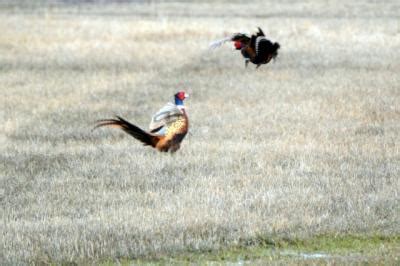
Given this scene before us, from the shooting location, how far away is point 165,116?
35.6 feet

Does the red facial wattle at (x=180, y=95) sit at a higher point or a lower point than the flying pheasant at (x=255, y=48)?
lower

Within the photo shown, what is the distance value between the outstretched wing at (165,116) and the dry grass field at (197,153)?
520 mm

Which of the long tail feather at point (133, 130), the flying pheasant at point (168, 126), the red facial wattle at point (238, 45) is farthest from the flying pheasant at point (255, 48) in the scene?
the flying pheasant at point (168, 126)

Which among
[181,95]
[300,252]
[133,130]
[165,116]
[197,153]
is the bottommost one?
[300,252]

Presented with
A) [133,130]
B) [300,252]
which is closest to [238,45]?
[300,252]

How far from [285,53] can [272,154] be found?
1442 centimetres

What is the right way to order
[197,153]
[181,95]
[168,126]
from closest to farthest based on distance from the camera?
1. [181,95]
2. [168,126]
3. [197,153]

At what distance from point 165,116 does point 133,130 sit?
63cm

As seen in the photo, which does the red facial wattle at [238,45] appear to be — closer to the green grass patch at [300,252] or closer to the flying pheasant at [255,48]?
the flying pheasant at [255,48]

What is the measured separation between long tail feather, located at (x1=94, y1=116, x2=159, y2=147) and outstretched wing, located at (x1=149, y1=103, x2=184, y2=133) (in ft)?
0.40

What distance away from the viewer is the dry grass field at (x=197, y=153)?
8.59 meters

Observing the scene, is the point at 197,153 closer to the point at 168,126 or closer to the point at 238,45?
the point at 168,126

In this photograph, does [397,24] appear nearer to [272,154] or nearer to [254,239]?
[272,154]

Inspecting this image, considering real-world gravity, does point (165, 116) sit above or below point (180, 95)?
below
